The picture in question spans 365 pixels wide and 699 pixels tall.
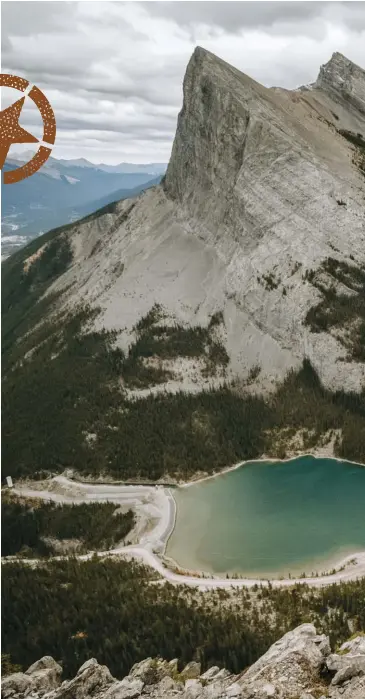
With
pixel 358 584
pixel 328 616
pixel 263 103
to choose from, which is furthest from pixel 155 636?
pixel 263 103

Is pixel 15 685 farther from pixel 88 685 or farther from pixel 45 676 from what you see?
pixel 88 685

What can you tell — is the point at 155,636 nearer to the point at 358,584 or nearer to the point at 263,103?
the point at 358,584

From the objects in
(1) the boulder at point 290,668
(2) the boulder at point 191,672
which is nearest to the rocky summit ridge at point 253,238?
(2) the boulder at point 191,672

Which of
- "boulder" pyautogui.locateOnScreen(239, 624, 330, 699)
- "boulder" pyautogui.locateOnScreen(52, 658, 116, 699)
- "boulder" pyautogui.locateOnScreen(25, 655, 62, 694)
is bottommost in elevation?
"boulder" pyautogui.locateOnScreen(25, 655, 62, 694)

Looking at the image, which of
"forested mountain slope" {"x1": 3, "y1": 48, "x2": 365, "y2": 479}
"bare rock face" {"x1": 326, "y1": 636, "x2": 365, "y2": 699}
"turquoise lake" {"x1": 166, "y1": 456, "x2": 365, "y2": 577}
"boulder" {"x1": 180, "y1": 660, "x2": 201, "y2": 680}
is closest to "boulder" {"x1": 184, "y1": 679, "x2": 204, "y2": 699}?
"boulder" {"x1": 180, "y1": 660, "x2": 201, "y2": 680}

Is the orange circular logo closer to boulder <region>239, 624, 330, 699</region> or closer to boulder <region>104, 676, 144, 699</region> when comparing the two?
boulder <region>239, 624, 330, 699</region>

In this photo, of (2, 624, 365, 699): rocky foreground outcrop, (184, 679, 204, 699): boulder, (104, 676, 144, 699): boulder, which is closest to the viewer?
(2, 624, 365, 699): rocky foreground outcrop
